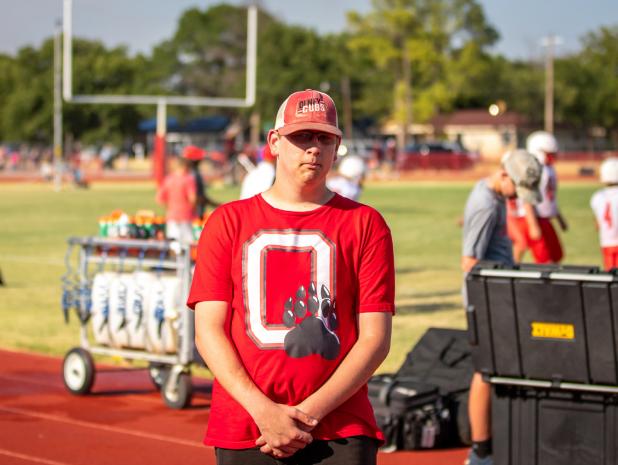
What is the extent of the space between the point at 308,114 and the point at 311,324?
1.98ft

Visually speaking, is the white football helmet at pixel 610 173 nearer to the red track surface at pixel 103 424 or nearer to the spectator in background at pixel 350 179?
the spectator in background at pixel 350 179

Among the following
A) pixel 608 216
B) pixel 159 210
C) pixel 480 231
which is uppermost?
pixel 159 210

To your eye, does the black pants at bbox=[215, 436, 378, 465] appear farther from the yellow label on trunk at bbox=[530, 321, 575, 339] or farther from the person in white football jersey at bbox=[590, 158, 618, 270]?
the person in white football jersey at bbox=[590, 158, 618, 270]

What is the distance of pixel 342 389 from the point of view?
326 cm

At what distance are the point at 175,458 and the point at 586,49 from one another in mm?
102338

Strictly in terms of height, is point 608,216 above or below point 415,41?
below

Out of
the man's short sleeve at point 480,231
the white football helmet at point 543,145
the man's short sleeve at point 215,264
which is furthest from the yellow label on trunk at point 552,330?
the white football helmet at point 543,145

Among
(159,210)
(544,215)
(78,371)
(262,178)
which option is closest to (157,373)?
(78,371)

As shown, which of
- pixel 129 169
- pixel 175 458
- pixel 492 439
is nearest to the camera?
pixel 492 439

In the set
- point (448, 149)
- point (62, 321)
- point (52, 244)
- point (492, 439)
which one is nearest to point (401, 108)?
point (448, 149)

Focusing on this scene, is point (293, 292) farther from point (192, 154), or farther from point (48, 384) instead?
point (192, 154)

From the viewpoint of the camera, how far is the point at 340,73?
306 ft

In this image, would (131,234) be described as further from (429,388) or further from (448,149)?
(448,149)

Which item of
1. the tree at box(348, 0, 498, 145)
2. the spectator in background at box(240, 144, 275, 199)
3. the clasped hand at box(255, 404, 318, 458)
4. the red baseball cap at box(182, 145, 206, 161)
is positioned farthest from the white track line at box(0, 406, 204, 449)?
the tree at box(348, 0, 498, 145)
